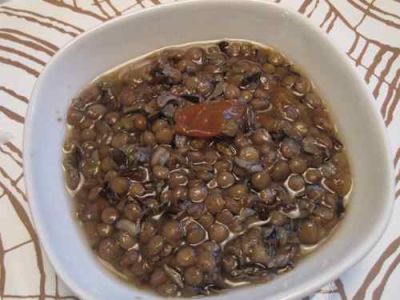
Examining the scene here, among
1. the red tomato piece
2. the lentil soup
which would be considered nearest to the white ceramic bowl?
the lentil soup

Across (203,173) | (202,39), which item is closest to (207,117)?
(203,173)

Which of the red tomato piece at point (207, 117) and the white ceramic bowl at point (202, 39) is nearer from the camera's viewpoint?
the white ceramic bowl at point (202, 39)

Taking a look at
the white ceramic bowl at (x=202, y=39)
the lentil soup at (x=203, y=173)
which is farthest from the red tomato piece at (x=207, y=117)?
the white ceramic bowl at (x=202, y=39)

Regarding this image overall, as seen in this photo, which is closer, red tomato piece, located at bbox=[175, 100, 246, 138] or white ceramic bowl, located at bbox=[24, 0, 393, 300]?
white ceramic bowl, located at bbox=[24, 0, 393, 300]

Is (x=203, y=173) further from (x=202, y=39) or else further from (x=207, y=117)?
(x=202, y=39)

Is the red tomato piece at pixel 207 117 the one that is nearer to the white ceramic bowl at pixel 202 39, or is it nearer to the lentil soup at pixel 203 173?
the lentil soup at pixel 203 173

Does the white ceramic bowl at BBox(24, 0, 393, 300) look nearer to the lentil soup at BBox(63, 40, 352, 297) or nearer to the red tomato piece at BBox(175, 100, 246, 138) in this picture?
the lentil soup at BBox(63, 40, 352, 297)
